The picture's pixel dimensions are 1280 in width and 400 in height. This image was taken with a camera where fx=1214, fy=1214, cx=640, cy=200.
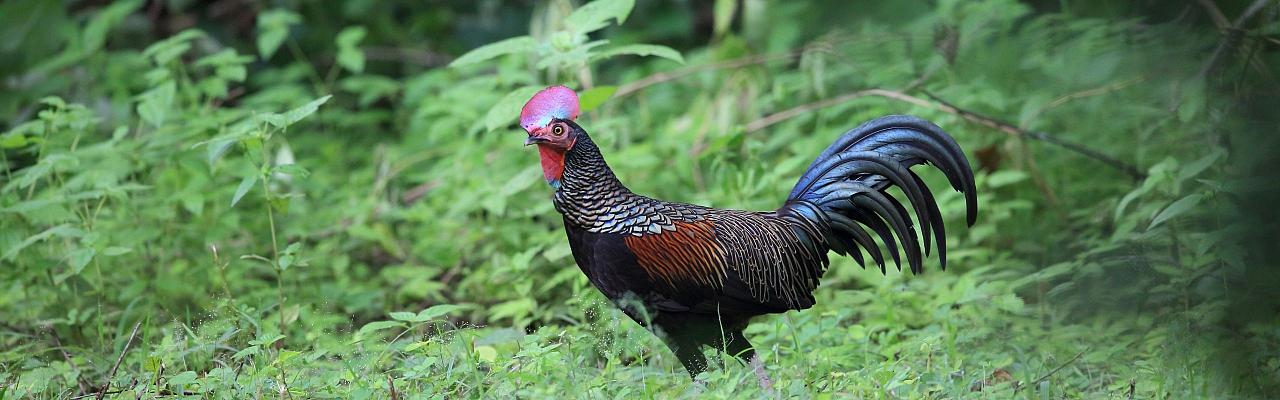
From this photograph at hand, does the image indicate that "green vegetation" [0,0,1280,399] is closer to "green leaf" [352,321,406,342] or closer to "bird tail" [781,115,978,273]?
"green leaf" [352,321,406,342]

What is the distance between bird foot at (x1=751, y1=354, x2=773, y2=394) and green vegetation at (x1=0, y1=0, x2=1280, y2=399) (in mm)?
34

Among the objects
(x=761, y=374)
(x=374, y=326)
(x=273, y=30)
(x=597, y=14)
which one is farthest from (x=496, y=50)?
(x=273, y=30)

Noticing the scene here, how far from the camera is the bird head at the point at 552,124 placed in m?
3.49

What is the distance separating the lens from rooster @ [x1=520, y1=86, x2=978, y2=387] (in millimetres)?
3514

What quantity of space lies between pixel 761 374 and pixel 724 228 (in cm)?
46

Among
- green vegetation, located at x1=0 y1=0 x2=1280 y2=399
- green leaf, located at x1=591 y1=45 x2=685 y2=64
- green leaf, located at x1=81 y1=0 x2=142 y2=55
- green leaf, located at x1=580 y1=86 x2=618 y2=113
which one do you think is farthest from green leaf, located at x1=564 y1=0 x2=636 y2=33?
green leaf, located at x1=81 y1=0 x2=142 y2=55

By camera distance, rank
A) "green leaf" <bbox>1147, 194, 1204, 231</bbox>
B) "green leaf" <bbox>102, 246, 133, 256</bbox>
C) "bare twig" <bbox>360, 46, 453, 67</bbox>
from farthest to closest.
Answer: "bare twig" <bbox>360, 46, 453, 67</bbox> → "green leaf" <bbox>102, 246, 133, 256</bbox> → "green leaf" <bbox>1147, 194, 1204, 231</bbox>

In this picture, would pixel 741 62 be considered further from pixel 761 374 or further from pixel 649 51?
pixel 761 374

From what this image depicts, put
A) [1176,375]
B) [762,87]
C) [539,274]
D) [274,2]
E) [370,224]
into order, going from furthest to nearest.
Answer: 1. [274,2]
2. [762,87]
3. [370,224]
4. [539,274]
5. [1176,375]

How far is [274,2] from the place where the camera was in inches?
315

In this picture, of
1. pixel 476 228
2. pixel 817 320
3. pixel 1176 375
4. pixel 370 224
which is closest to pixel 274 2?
pixel 370 224

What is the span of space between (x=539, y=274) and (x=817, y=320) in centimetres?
139

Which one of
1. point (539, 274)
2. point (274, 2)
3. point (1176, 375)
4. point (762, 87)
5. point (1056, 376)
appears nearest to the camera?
point (1176, 375)

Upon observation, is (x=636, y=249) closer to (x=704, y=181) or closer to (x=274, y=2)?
(x=704, y=181)
